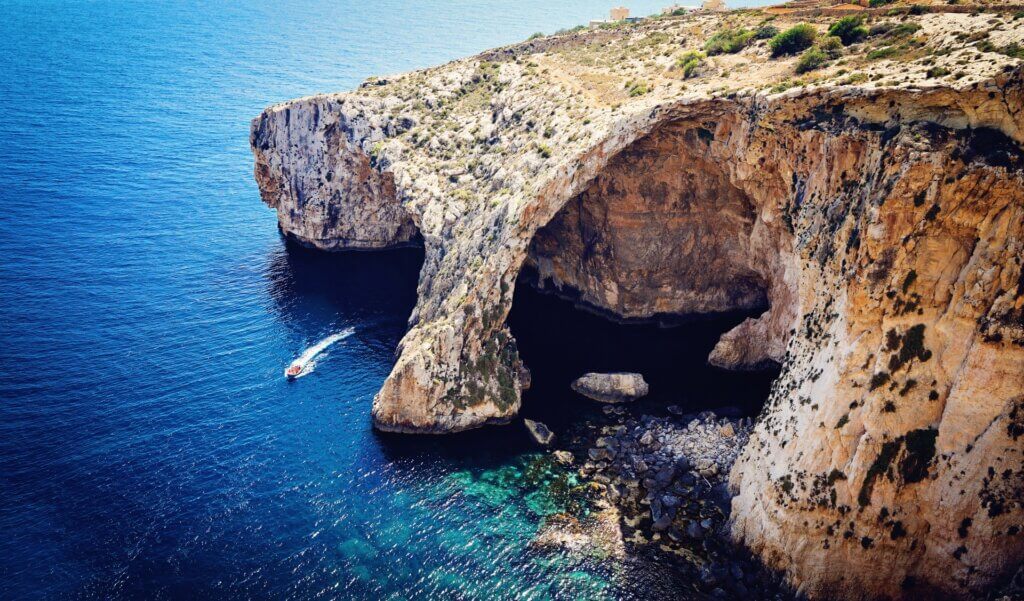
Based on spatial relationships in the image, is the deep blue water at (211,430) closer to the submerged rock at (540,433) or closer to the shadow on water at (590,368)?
the shadow on water at (590,368)

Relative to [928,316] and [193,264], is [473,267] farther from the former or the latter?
[193,264]

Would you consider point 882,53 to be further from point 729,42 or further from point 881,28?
point 729,42

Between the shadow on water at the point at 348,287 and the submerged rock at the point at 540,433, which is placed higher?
the shadow on water at the point at 348,287

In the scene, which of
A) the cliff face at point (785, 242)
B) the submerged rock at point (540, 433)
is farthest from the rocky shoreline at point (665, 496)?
the cliff face at point (785, 242)

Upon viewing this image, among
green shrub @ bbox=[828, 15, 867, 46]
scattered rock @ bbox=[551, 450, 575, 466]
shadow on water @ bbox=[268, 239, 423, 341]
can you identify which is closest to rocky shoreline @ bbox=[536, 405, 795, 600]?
scattered rock @ bbox=[551, 450, 575, 466]

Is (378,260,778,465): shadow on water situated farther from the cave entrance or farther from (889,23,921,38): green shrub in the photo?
(889,23,921,38): green shrub

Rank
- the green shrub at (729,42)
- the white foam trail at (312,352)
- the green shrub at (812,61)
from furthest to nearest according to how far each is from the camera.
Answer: the white foam trail at (312,352), the green shrub at (729,42), the green shrub at (812,61)

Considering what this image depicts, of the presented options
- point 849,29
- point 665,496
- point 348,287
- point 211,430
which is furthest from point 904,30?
point 348,287
